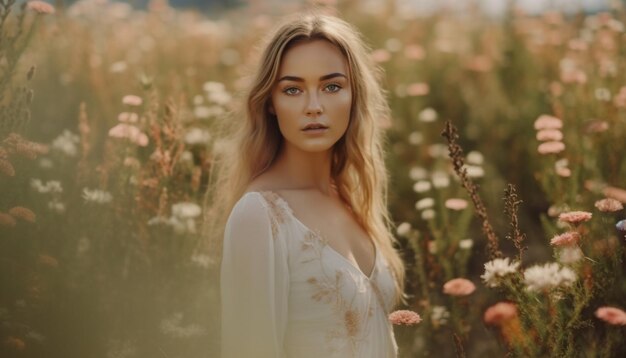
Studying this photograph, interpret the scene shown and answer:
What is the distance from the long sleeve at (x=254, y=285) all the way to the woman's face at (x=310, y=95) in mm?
250

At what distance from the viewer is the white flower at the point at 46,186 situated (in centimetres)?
300

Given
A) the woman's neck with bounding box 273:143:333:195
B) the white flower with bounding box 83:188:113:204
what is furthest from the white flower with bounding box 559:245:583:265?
the white flower with bounding box 83:188:113:204

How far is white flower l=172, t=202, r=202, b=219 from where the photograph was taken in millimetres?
3141

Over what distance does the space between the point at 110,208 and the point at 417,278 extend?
122cm

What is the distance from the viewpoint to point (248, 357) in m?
2.24

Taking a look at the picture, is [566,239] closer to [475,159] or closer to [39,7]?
[475,159]

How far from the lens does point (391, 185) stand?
170 inches

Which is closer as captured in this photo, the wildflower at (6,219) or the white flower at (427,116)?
the wildflower at (6,219)

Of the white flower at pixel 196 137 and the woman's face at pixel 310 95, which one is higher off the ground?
the white flower at pixel 196 137

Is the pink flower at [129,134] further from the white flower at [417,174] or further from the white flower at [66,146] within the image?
the white flower at [417,174]

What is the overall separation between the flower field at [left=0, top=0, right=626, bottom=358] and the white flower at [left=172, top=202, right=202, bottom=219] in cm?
1

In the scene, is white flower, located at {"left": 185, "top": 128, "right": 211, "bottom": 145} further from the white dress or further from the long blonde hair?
the white dress

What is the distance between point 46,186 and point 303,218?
118cm

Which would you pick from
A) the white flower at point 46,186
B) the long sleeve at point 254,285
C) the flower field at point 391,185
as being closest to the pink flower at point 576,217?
the flower field at point 391,185
